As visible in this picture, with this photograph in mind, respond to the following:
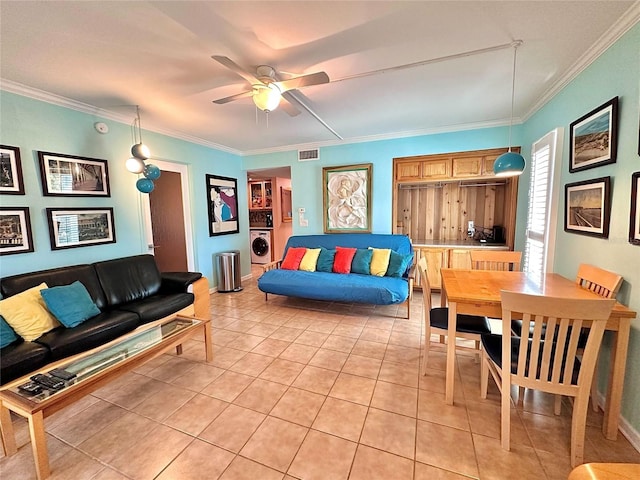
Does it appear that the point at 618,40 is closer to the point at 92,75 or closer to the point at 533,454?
the point at 533,454

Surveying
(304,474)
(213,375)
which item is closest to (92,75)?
(213,375)

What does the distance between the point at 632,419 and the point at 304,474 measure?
6.44ft

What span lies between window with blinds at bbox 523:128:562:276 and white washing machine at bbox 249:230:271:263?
17.5 ft

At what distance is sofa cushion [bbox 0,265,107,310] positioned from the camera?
2.26 metres

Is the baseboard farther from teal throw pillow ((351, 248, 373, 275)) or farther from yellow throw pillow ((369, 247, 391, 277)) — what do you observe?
teal throw pillow ((351, 248, 373, 275))

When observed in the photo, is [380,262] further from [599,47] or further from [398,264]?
[599,47]

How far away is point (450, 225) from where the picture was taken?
14.9ft

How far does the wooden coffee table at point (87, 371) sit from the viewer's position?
4.68 ft

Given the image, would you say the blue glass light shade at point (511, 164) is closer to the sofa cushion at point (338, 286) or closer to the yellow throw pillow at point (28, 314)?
the sofa cushion at point (338, 286)

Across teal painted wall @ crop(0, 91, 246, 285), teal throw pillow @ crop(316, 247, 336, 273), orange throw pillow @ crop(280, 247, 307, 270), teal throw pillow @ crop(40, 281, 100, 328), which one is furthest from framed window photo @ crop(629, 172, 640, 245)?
teal painted wall @ crop(0, 91, 246, 285)

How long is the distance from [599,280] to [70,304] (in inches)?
161

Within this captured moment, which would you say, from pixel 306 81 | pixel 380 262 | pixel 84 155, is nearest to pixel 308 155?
pixel 380 262

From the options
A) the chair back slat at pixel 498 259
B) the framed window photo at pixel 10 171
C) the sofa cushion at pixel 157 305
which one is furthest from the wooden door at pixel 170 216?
the chair back slat at pixel 498 259

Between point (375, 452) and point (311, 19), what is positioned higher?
point (311, 19)
